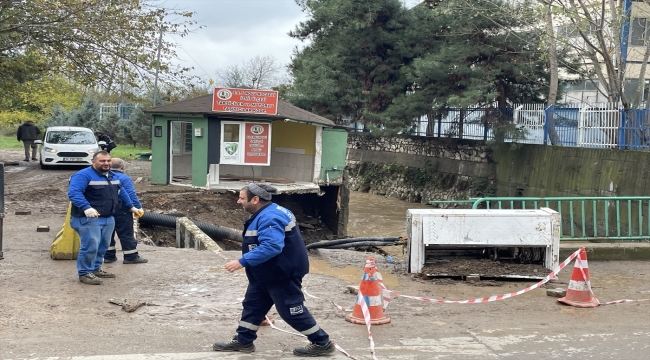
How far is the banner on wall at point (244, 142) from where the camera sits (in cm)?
A: 1997

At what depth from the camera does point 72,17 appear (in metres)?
19.9

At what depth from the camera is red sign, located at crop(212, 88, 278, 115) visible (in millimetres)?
19547

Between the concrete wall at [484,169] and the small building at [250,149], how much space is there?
6.69 meters

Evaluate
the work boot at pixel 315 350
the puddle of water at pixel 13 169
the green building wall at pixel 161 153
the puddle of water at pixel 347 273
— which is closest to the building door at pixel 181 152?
the green building wall at pixel 161 153

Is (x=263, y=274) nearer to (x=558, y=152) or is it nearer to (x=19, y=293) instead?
(x=19, y=293)

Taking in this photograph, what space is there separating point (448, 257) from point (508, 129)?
15.7m

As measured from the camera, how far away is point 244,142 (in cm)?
1998

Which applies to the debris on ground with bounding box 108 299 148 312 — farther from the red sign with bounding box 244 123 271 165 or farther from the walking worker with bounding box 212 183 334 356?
the red sign with bounding box 244 123 271 165

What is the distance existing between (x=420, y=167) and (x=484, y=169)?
4.51 m

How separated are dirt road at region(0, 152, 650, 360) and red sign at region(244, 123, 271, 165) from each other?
9.78 meters

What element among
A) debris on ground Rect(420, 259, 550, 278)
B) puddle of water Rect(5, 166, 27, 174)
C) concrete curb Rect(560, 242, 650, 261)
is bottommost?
debris on ground Rect(420, 259, 550, 278)

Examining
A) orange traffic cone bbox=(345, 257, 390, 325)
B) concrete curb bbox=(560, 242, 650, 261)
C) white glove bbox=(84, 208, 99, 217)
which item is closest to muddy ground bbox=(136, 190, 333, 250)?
white glove bbox=(84, 208, 99, 217)

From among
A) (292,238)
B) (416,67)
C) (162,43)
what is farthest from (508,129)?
(292,238)

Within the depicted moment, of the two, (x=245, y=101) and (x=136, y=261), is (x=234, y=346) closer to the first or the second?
(x=136, y=261)
